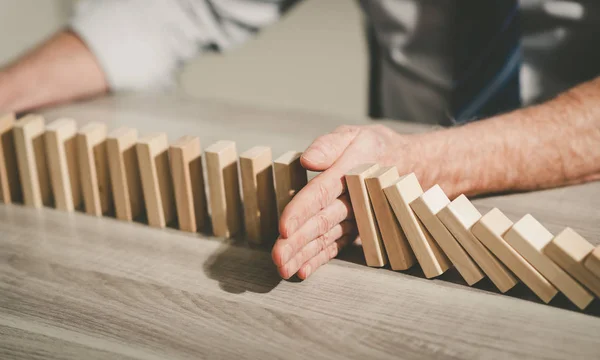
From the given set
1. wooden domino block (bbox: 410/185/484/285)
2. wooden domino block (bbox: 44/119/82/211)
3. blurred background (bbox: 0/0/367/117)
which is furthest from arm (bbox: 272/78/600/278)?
blurred background (bbox: 0/0/367/117)

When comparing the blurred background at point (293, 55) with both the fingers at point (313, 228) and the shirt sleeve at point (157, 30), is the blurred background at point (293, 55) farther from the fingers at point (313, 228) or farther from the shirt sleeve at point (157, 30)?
the fingers at point (313, 228)

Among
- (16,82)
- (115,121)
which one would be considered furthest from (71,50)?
(115,121)

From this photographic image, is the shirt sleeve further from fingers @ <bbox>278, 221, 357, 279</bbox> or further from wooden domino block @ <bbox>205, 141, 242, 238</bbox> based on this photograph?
fingers @ <bbox>278, 221, 357, 279</bbox>

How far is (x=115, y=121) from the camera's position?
54.0 inches

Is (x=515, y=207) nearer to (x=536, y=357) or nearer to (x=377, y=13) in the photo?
(x=536, y=357)

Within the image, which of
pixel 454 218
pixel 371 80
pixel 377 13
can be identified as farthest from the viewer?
pixel 371 80

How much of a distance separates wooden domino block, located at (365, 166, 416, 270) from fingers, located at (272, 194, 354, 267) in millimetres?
45

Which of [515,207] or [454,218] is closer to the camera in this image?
[454,218]

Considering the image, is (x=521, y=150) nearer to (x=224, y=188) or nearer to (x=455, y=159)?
(x=455, y=159)

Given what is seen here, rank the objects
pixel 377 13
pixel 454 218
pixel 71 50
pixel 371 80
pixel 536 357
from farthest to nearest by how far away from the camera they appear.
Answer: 1. pixel 371 80
2. pixel 377 13
3. pixel 71 50
4. pixel 454 218
5. pixel 536 357

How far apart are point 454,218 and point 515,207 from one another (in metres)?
0.28

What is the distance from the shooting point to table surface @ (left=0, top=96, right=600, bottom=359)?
69cm

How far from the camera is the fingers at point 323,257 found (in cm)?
82

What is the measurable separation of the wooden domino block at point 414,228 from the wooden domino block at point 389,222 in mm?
11
